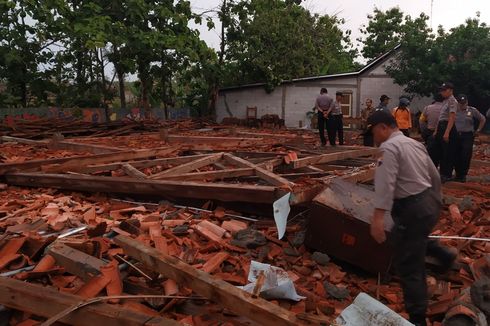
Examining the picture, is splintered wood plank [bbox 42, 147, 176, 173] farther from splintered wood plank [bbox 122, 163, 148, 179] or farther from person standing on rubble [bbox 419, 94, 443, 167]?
person standing on rubble [bbox 419, 94, 443, 167]

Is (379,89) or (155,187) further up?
(379,89)

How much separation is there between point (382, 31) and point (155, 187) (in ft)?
111

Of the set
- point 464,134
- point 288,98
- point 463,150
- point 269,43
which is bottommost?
point 463,150

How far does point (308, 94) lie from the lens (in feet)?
84.4

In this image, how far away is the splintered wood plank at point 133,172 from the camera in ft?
20.7

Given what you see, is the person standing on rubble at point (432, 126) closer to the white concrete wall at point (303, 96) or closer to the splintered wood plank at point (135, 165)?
the splintered wood plank at point (135, 165)

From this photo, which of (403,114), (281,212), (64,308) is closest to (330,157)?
(403,114)

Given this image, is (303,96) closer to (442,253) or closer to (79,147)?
(79,147)

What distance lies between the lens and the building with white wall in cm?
2469

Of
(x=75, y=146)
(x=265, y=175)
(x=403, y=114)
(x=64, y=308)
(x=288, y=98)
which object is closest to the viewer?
(x=64, y=308)

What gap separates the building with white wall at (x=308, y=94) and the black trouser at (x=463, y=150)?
1737 cm

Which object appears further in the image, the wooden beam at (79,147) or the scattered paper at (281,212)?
the wooden beam at (79,147)

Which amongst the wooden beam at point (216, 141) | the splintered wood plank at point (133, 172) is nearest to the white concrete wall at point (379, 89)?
the wooden beam at point (216, 141)

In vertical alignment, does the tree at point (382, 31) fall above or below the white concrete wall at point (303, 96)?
above
